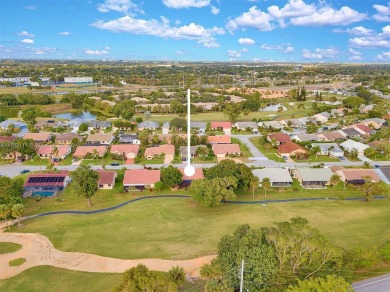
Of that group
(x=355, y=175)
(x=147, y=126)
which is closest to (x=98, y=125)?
(x=147, y=126)

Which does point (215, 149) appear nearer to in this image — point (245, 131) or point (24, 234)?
point (245, 131)

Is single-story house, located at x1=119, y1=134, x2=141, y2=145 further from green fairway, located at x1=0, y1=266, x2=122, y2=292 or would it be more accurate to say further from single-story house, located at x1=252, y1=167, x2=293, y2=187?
green fairway, located at x1=0, y1=266, x2=122, y2=292

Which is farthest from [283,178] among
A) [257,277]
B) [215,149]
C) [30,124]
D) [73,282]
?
[30,124]

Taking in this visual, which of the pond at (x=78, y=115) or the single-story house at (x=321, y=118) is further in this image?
the pond at (x=78, y=115)

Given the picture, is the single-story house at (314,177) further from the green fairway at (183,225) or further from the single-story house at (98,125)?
the single-story house at (98,125)


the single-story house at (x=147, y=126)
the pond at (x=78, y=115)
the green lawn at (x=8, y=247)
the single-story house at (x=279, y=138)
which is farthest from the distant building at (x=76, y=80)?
the green lawn at (x=8, y=247)

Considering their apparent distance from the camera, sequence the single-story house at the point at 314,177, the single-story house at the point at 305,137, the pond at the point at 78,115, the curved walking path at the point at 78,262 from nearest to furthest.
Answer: the curved walking path at the point at 78,262 < the single-story house at the point at 314,177 < the single-story house at the point at 305,137 < the pond at the point at 78,115
